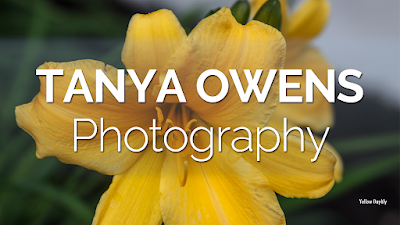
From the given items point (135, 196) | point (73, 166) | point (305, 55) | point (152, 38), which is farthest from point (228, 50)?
point (73, 166)

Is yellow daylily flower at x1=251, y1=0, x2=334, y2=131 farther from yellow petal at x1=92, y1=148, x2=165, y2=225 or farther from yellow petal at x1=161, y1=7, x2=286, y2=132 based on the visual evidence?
yellow petal at x1=92, y1=148, x2=165, y2=225

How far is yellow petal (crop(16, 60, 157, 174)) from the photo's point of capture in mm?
551

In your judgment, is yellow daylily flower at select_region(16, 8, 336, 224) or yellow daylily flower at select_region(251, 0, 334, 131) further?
yellow daylily flower at select_region(251, 0, 334, 131)

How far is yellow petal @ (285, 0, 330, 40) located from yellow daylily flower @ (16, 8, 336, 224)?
0.37 meters

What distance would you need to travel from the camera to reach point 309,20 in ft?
2.79

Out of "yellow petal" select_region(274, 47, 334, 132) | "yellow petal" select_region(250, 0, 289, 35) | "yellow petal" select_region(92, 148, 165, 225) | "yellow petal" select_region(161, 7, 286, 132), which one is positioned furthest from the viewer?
"yellow petal" select_region(274, 47, 334, 132)

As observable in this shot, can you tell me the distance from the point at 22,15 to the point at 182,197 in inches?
65.6

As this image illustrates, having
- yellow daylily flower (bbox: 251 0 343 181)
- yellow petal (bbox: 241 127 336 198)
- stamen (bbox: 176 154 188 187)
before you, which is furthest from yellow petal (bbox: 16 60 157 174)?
yellow daylily flower (bbox: 251 0 343 181)

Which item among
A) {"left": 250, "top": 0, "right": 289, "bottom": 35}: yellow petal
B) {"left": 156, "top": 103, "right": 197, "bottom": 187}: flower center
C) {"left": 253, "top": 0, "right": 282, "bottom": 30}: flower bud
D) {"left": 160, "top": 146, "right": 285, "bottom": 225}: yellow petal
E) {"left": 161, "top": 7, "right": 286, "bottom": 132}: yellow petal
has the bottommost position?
{"left": 160, "top": 146, "right": 285, "bottom": 225}: yellow petal

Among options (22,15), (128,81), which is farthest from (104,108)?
(22,15)

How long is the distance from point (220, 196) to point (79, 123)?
13.4 inches

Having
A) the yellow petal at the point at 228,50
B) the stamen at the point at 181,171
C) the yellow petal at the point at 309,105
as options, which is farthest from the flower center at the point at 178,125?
the yellow petal at the point at 309,105

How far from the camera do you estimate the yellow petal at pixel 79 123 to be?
55 cm

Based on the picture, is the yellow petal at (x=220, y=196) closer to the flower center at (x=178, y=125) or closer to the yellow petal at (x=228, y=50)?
the flower center at (x=178, y=125)
